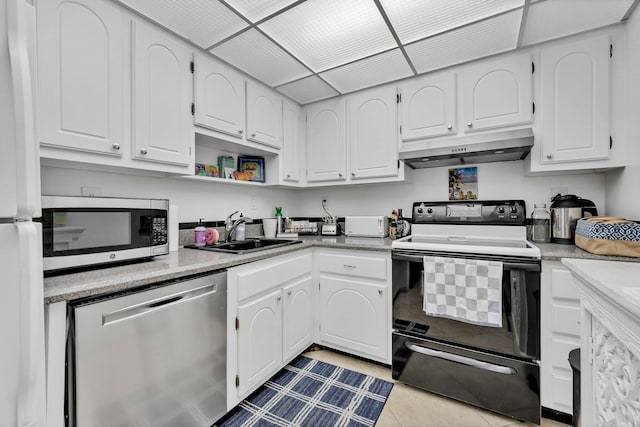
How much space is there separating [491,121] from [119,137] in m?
2.34

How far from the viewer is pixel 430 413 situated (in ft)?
5.15

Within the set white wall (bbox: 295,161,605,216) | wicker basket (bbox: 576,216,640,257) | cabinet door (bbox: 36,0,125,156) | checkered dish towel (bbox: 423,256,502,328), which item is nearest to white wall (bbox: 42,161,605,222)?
white wall (bbox: 295,161,605,216)

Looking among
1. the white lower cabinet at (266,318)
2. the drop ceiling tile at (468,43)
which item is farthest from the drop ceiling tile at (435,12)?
the white lower cabinet at (266,318)

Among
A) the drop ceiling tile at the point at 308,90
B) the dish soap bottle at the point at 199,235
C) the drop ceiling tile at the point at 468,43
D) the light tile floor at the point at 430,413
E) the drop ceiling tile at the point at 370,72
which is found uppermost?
the drop ceiling tile at the point at 468,43

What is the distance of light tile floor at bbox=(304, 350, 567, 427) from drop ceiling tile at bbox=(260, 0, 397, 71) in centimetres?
227

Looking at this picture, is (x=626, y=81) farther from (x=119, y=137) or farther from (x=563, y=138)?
(x=119, y=137)

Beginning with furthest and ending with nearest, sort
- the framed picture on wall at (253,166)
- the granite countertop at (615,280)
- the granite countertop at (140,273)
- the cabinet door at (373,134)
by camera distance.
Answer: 1. the framed picture on wall at (253,166)
2. the cabinet door at (373,134)
3. the granite countertop at (140,273)
4. the granite countertop at (615,280)

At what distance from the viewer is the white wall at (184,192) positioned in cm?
147

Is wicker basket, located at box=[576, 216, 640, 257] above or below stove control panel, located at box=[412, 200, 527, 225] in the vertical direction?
below

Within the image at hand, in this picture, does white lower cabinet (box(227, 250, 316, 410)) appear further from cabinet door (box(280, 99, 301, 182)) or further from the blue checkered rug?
cabinet door (box(280, 99, 301, 182))

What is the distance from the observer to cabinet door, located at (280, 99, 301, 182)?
2515mm

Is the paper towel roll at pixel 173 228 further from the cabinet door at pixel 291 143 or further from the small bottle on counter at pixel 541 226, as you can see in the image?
the small bottle on counter at pixel 541 226

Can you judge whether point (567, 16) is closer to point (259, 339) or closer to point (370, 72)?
point (370, 72)

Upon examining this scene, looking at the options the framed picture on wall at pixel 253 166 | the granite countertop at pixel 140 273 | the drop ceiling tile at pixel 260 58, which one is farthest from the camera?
the framed picture on wall at pixel 253 166
